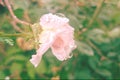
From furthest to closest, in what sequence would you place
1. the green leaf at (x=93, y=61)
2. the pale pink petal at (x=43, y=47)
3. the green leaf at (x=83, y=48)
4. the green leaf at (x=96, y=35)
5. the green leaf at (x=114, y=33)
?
the green leaf at (x=114, y=33), the green leaf at (x=93, y=61), the green leaf at (x=96, y=35), the green leaf at (x=83, y=48), the pale pink petal at (x=43, y=47)

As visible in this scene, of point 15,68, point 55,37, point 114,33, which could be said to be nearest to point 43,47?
point 55,37

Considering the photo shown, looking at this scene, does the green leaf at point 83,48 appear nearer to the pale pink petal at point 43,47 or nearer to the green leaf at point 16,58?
the green leaf at point 16,58

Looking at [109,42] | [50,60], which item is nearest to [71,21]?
[50,60]

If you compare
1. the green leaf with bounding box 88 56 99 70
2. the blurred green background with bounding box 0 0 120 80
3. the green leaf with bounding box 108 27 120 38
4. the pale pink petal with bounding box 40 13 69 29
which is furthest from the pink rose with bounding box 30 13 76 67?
the green leaf with bounding box 108 27 120 38

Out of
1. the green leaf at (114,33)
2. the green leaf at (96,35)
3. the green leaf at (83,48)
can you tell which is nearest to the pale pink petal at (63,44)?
the green leaf at (83,48)

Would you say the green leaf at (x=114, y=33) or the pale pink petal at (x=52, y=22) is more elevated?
the pale pink petal at (x=52, y=22)

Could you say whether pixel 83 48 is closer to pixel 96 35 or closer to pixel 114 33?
pixel 96 35
